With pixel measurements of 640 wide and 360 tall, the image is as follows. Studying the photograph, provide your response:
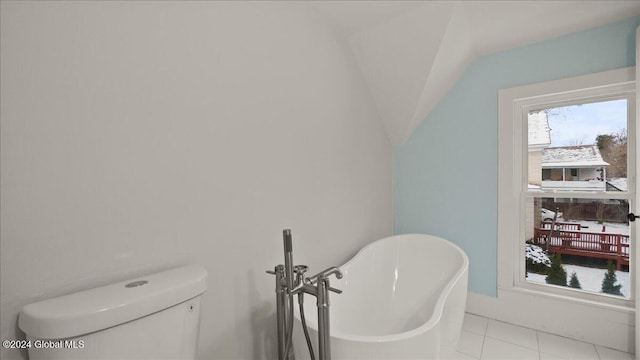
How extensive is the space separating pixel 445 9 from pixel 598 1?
967 mm

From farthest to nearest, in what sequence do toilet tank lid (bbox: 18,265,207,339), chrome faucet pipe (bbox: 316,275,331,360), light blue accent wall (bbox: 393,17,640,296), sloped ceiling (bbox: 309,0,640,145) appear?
light blue accent wall (bbox: 393,17,640,296) → sloped ceiling (bbox: 309,0,640,145) → chrome faucet pipe (bbox: 316,275,331,360) → toilet tank lid (bbox: 18,265,207,339)

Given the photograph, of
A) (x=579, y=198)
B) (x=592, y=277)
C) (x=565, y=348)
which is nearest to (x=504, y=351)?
(x=565, y=348)

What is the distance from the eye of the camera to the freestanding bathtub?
1.27m

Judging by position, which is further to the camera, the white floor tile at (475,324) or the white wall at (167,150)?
the white floor tile at (475,324)

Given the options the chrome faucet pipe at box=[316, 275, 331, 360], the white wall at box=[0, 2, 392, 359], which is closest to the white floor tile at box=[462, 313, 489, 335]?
the white wall at box=[0, 2, 392, 359]

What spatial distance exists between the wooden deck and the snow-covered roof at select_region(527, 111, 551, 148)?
65 cm

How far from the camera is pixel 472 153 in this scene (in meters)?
2.45

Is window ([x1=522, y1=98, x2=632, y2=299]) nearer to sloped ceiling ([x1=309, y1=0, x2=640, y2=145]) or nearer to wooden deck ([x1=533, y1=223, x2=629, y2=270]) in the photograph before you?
wooden deck ([x1=533, y1=223, x2=629, y2=270])

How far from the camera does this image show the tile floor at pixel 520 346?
1880 mm

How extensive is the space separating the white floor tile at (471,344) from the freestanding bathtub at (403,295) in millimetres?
324

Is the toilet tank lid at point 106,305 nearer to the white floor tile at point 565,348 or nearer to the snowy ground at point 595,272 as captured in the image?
the white floor tile at point 565,348

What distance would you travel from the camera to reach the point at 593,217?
212 centimetres

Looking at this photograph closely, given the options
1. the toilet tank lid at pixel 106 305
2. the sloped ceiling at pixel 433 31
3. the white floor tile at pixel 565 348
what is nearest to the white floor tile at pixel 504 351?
the white floor tile at pixel 565 348

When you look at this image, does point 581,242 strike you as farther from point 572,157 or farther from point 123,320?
point 123,320
